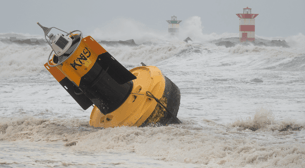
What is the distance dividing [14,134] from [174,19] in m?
31.1

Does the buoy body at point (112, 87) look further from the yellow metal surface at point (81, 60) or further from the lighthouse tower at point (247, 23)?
the lighthouse tower at point (247, 23)

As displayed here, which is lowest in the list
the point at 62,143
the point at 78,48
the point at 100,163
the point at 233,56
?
the point at 233,56

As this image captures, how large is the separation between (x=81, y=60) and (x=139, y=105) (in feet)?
3.10

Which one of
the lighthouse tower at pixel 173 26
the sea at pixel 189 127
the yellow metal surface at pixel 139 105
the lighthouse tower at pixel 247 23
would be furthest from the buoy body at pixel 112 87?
the lighthouse tower at pixel 173 26

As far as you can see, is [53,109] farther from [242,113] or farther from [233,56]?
[233,56]

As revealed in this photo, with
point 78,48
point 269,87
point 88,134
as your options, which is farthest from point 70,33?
point 269,87

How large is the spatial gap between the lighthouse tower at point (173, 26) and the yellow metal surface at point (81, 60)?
100ft

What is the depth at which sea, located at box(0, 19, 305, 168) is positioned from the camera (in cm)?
303

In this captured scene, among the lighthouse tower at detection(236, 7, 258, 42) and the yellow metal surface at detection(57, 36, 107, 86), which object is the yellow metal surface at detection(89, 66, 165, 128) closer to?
the yellow metal surface at detection(57, 36, 107, 86)

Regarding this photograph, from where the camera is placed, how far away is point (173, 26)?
34156 mm

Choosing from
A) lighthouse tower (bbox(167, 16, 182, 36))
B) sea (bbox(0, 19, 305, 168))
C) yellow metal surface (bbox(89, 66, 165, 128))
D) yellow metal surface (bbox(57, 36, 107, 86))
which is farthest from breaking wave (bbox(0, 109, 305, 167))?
lighthouse tower (bbox(167, 16, 182, 36))

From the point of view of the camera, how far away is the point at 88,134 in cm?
416

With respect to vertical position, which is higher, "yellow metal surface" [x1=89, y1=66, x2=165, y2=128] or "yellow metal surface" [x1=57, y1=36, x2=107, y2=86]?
"yellow metal surface" [x1=57, y1=36, x2=107, y2=86]

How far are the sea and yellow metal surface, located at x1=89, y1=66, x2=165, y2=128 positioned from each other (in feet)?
0.57
